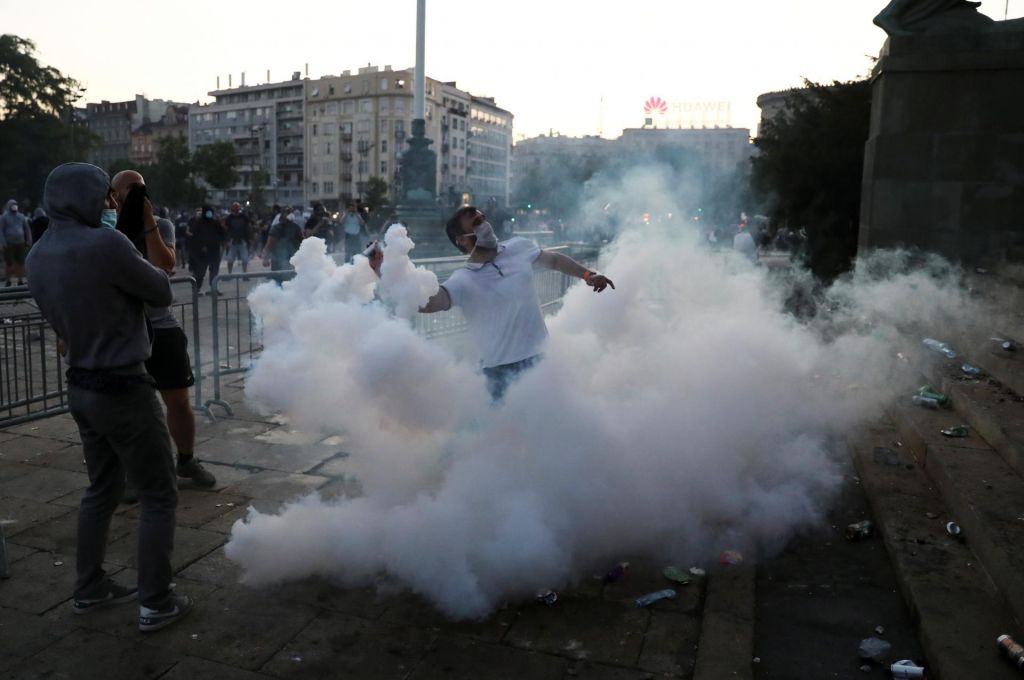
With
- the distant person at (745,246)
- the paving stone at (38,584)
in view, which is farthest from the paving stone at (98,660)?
the distant person at (745,246)

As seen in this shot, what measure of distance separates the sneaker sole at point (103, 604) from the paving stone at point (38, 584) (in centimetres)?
18

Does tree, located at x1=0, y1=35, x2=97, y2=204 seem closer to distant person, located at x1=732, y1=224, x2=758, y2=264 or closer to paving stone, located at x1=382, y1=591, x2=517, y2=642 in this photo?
distant person, located at x1=732, y1=224, x2=758, y2=264

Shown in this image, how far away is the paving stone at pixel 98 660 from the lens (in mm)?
2992

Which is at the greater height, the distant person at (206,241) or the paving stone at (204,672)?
the distant person at (206,241)

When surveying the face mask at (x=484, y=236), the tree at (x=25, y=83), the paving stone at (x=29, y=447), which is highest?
the tree at (x=25, y=83)

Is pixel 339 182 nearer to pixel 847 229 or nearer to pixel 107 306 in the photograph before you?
pixel 847 229

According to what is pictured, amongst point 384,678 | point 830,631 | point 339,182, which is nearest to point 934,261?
point 830,631

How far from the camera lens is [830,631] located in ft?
10.9

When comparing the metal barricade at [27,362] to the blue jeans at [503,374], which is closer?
the blue jeans at [503,374]

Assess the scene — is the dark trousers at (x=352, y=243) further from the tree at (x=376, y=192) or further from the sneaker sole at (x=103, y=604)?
the tree at (x=376, y=192)

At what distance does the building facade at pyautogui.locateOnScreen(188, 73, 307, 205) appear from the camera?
118 meters

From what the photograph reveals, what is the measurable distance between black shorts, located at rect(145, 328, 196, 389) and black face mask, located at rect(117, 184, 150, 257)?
974mm

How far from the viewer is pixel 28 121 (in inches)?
1604

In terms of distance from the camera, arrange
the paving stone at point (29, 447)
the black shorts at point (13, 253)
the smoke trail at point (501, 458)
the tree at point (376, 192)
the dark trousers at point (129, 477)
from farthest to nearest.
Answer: the tree at point (376, 192) → the black shorts at point (13, 253) → the paving stone at point (29, 447) → the smoke trail at point (501, 458) → the dark trousers at point (129, 477)
